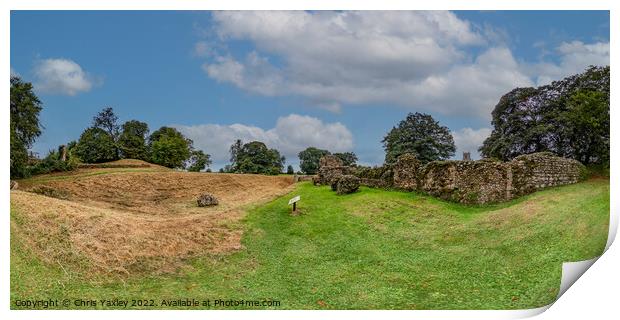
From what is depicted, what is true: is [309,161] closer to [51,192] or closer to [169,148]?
[169,148]

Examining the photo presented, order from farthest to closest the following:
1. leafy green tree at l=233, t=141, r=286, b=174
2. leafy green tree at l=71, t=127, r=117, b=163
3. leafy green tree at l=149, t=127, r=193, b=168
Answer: leafy green tree at l=233, t=141, r=286, b=174
leafy green tree at l=149, t=127, r=193, b=168
leafy green tree at l=71, t=127, r=117, b=163

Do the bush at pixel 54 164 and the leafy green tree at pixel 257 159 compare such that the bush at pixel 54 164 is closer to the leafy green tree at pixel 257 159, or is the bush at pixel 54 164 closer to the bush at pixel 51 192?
the bush at pixel 51 192

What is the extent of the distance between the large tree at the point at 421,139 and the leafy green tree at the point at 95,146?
18630 mm

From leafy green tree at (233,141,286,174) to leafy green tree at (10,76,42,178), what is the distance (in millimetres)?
10893

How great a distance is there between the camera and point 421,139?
32969 millimetres

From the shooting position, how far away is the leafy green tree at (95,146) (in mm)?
20016

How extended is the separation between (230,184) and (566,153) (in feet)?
46.5

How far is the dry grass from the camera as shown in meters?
11.7

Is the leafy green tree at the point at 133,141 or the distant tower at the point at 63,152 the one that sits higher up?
the leafy green tree at the point at 133,141

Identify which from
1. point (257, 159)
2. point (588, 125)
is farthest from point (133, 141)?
point (588, 125)

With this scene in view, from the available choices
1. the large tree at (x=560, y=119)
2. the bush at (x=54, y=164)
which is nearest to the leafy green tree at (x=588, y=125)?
the large tree at (x=560, y=119)

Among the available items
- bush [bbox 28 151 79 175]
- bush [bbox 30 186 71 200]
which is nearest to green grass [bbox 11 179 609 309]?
bush [bbox 30 186 71 200]

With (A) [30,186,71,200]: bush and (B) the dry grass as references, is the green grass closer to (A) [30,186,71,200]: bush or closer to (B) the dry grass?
(B) the dry grass

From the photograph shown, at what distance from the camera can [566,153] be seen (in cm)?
1600
